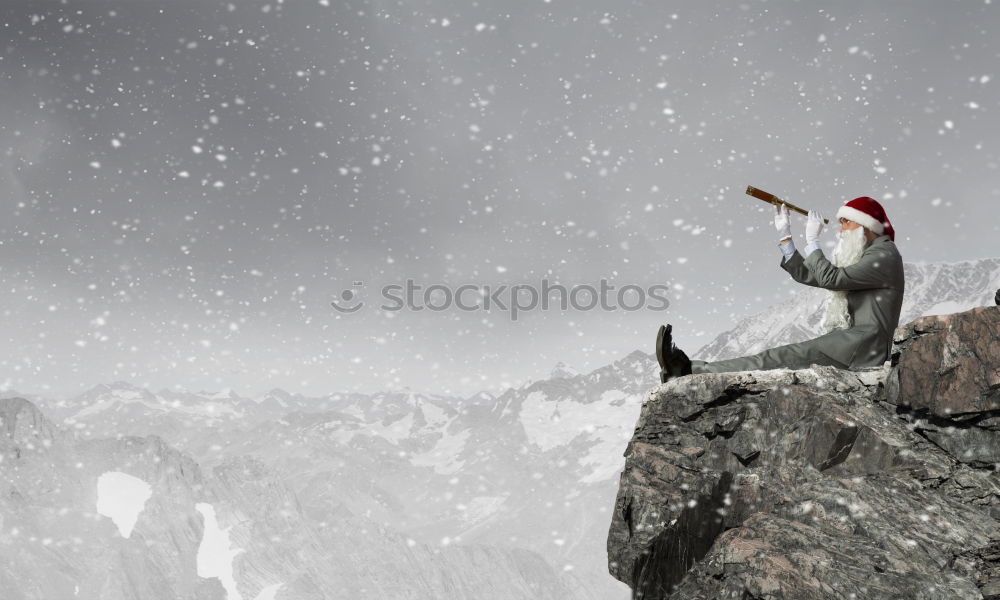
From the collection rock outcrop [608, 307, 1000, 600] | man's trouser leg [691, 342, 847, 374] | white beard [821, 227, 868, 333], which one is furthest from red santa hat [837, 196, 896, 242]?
rock outcrop [608, 307, 1000, 600]

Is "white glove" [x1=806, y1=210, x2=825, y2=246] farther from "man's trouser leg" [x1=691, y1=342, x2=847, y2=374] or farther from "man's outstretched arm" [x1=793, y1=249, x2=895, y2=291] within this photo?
"man's trouser leg" [x1=691, y1=342, x2=847, y2=374]

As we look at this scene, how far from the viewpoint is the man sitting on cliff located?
575 centimetres

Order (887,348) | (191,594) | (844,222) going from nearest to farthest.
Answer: (887,348), (844,222), (191,594)

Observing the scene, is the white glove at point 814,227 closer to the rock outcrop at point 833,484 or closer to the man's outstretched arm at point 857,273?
the man's outstretched arm at point 857,273

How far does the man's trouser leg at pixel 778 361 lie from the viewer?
19.1 feet

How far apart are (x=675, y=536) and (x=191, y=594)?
187 m

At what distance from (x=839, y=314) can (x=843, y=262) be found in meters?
0.65

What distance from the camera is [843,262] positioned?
6.39 m

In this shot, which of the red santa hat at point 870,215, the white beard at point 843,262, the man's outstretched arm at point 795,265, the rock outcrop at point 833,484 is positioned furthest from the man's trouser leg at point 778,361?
the red santa hat at point 870,215

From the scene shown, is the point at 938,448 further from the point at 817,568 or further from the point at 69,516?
the point at 69,516

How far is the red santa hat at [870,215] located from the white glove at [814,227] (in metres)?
0.60

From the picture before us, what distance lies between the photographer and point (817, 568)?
412 cm

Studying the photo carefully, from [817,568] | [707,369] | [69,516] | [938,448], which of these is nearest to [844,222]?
[707,369]

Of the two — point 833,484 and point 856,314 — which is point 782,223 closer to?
point 856,314
